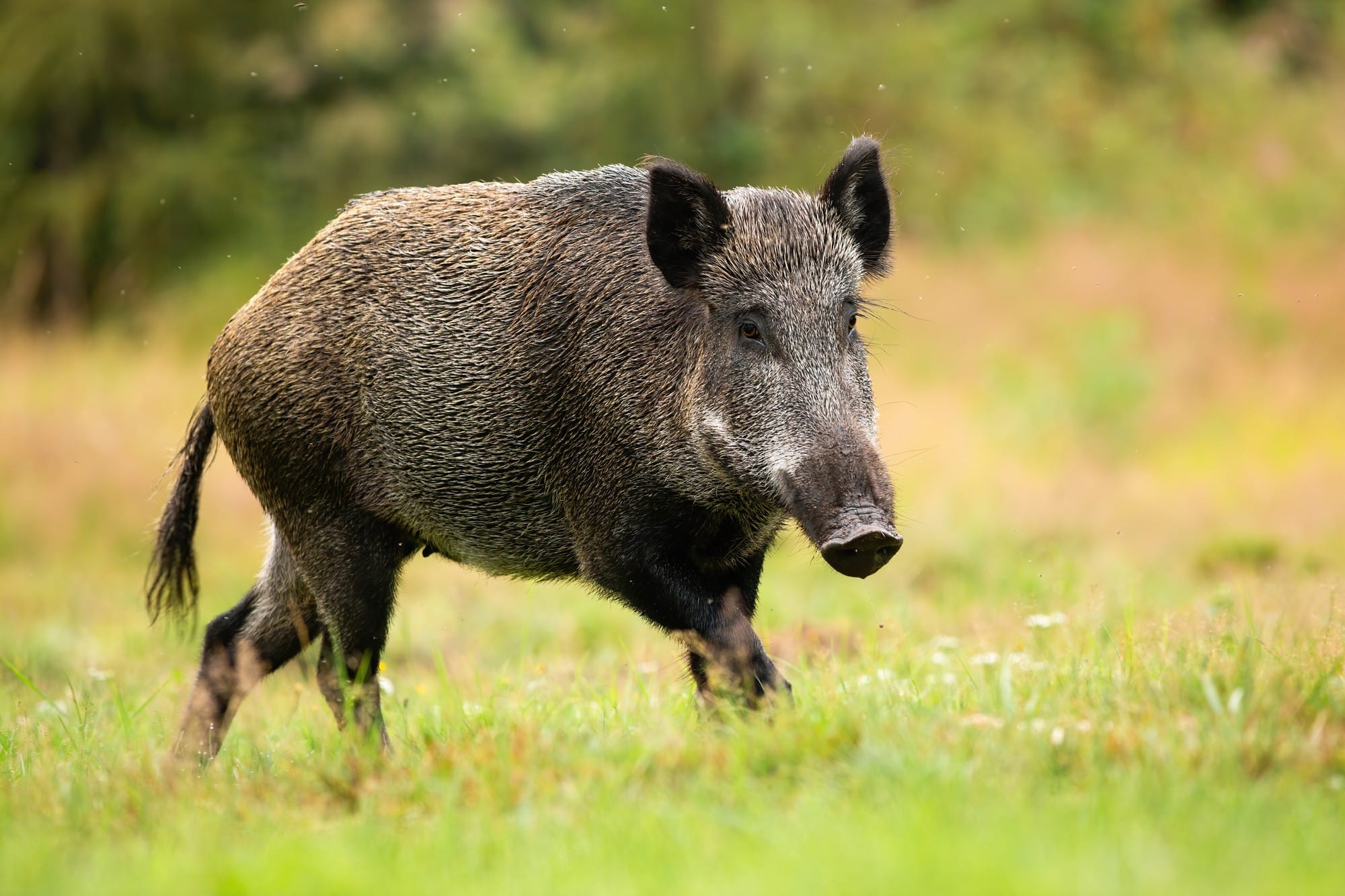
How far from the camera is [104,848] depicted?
3.06m

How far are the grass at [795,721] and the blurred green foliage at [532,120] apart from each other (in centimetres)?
680

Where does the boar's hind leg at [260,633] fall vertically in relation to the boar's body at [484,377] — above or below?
below

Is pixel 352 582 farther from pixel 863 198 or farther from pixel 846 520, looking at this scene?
pixel 863 198

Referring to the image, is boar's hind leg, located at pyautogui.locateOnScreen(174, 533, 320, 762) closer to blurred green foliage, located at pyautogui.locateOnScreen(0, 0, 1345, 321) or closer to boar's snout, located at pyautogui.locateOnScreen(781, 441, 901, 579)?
boar's snout, located at pyautogui.locateOnScreen(781, 441, 901, 579)

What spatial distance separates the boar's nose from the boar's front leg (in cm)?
39

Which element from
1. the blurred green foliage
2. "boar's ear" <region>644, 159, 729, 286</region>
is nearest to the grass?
"boar's ear" <region>644, 159, 729, 286</region>

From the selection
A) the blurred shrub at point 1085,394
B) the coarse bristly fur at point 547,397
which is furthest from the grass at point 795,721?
the blurred shrub at point 1085,394

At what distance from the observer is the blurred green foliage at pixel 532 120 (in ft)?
55.9

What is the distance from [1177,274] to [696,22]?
6968 mm

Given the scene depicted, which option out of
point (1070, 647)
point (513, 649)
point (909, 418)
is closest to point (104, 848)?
point (1070, 647)

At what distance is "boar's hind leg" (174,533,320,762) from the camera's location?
5020mm

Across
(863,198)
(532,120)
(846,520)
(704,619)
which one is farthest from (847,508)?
(532,120)

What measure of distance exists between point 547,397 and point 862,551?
54.2 inches

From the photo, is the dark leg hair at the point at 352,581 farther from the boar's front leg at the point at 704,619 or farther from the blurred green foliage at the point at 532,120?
the blurred green foliage at the point at 532,120
